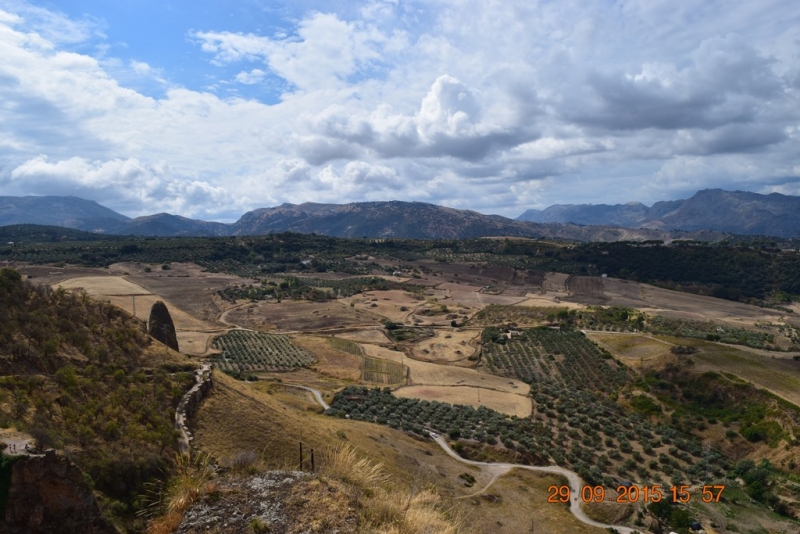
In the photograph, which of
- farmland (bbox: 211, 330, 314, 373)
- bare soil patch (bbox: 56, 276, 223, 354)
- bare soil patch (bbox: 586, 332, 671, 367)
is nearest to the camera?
bare soil patch (bbox: 586, 332, 671, 367)

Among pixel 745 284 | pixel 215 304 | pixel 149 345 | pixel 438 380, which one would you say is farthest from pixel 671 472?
pixel 745 284

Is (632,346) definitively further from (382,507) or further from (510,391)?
(382,507)

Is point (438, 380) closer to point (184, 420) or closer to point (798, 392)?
point (798, 392)

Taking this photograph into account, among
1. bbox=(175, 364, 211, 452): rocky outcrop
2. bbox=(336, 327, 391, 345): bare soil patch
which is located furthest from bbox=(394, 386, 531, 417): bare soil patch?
bbox=(175, 364, 211, 452): rocky outcrop

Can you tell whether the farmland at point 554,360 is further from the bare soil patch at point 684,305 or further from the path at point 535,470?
the bare soil patch at point 684,305

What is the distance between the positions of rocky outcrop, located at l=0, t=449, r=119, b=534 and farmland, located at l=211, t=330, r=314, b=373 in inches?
2001

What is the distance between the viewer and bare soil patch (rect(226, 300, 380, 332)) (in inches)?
3664

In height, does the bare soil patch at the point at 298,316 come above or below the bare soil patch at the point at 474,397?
above

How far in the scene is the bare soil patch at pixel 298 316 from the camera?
93069 millimetres

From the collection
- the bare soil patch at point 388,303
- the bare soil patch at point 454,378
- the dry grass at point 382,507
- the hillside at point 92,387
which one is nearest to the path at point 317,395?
the bare soil patch at point 454,378

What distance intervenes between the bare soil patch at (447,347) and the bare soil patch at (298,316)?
1646 centimetres

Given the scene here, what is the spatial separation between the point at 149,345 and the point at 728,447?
159 ft

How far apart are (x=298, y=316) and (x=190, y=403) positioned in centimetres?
7876
